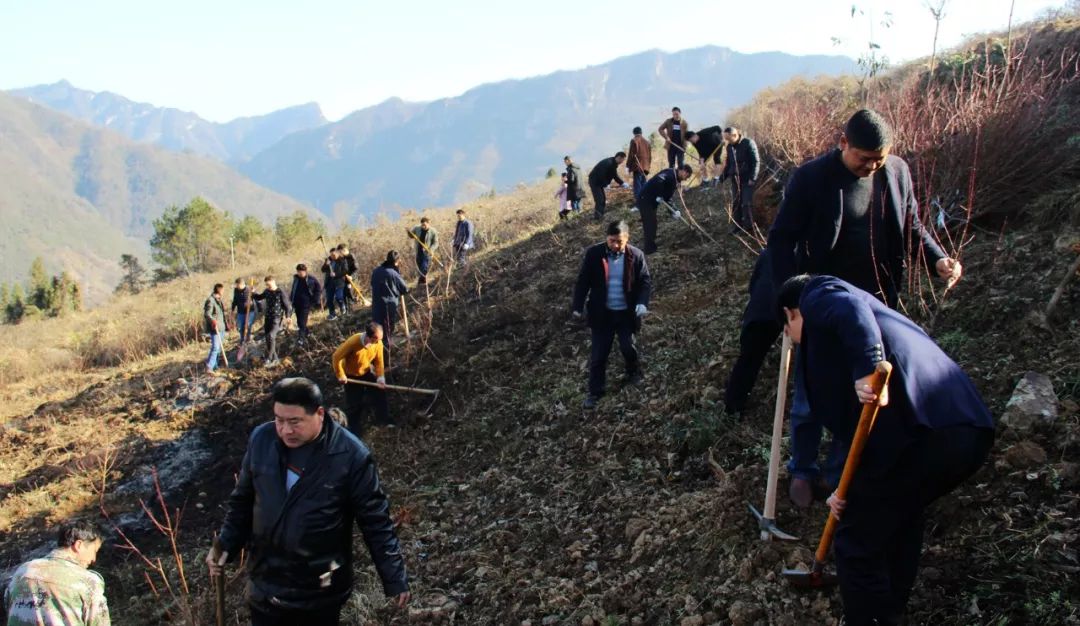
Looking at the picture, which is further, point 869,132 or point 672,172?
point 672,172

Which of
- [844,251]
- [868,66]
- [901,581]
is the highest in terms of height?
[868,66]

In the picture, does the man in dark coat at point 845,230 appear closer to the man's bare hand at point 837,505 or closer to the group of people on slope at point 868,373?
the group of people on slope at point 868,373

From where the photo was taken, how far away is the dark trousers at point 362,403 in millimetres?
7965

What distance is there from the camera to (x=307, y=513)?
107 inches

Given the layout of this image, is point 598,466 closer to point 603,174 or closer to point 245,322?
point 603,174

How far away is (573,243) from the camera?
12.5m

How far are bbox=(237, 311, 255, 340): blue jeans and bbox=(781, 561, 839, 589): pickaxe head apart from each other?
439 inches

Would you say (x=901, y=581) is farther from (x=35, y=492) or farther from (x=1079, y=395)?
(x=35, y=492)

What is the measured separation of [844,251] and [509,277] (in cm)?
891

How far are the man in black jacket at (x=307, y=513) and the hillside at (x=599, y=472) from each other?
1376mm

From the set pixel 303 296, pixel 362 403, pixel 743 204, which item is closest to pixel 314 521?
pixel 362 403

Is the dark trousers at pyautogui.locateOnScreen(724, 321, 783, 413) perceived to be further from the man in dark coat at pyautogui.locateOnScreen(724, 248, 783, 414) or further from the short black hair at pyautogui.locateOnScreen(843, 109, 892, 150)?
the short black hair at pyautogui.locateOnScreen(843, 109, 892, 150)

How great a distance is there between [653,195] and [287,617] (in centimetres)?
790

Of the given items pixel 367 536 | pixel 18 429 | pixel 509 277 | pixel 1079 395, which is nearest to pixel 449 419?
pixel 509 277
